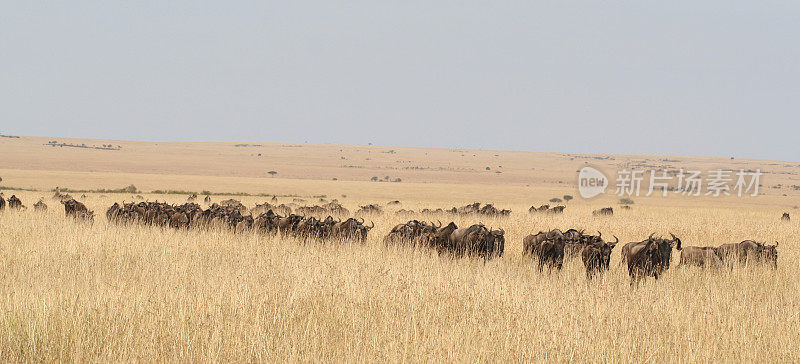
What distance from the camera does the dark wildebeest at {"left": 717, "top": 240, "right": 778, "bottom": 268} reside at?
12383 millimetres

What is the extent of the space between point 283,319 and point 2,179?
199 ft

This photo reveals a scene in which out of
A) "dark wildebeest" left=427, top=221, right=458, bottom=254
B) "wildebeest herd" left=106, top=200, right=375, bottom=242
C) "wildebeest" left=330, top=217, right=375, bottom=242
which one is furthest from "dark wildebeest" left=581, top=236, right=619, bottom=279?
"wildebeest" left=330, top=217, right=375, bottom=242

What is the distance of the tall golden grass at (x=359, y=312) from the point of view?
5.80 meters

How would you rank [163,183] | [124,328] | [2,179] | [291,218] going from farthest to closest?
[163,183] < [2,179] < [291,218] < [124,328]

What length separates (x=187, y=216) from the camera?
722 inches

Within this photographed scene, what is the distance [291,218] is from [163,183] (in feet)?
172

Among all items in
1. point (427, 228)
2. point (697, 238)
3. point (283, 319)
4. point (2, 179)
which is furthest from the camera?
point (2, 179)

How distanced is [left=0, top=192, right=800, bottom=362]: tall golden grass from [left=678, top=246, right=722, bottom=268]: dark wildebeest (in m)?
0.68

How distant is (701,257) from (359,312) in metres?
8.46

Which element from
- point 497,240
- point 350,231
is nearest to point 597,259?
point 497,240

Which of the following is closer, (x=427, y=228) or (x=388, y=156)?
(x=427, y=228)

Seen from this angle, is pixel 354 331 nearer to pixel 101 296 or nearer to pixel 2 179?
pixel 101 296

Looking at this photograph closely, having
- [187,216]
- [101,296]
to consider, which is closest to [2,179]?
[187,216]

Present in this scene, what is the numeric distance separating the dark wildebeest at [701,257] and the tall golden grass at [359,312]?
680 mm
